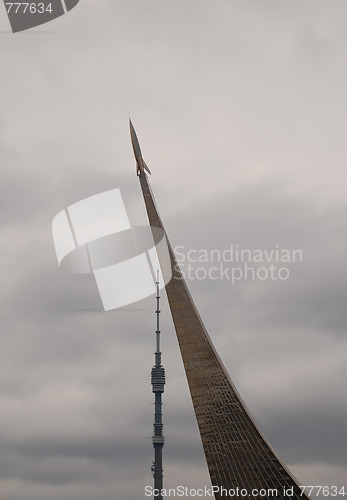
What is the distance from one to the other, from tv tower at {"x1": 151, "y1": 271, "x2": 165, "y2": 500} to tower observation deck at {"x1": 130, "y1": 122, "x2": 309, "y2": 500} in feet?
213

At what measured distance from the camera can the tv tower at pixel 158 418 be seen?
9725 centimetres

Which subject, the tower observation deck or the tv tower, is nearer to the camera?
the tower observation deck

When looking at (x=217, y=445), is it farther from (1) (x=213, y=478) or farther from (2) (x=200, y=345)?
(2) (x=200, y=345)

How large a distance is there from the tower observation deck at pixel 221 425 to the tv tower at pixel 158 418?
6488 centimetres

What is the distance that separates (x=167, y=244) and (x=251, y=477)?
34.5 feet

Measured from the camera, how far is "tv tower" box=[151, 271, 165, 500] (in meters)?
97.2

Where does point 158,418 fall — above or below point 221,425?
above

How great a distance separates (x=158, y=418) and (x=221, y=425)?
242 feet

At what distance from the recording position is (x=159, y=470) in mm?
98875

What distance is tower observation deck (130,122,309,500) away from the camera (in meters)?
30.1

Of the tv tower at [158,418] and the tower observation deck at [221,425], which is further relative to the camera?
the tv tower at [158,418]

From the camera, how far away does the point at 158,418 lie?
103125mm

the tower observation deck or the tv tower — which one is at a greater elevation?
the tv tower

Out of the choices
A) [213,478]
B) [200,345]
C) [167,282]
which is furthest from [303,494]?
[167,282]
